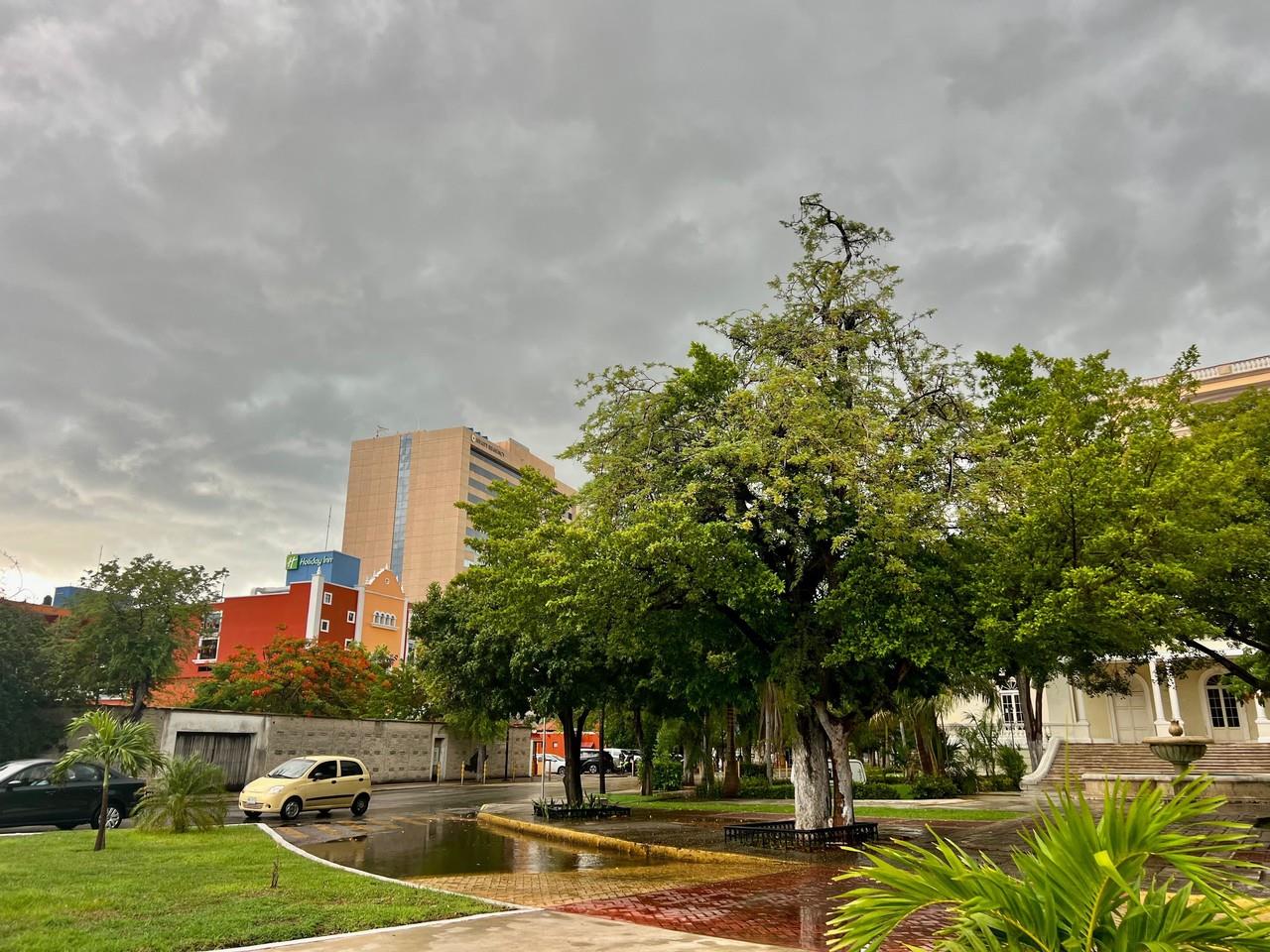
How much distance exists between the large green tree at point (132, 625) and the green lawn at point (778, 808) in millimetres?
19880

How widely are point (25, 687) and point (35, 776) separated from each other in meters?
18.3

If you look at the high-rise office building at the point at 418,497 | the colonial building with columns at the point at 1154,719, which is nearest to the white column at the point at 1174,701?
the colonial building with columns at the point at 1154,719

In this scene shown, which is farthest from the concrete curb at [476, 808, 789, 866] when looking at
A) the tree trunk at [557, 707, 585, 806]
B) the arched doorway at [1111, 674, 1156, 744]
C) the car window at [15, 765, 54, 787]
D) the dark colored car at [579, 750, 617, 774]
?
the arched doorway at [1111, 674, 1156, 744]

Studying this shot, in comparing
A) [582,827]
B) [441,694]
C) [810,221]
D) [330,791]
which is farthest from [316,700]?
[810,221]

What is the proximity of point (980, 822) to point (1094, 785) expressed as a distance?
25.4ft

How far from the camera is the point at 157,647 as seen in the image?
3428 centimetres

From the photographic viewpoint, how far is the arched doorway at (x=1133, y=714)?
34562 millimetres

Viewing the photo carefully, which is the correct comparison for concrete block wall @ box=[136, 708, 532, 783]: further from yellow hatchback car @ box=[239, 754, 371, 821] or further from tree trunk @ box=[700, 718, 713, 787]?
tree trunk @ box=[700, 718, 713, 787]

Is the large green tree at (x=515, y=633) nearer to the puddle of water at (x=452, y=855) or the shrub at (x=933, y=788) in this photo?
the puddle of water at (x=452, y=855)

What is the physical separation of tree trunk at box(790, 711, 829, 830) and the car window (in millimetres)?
14181

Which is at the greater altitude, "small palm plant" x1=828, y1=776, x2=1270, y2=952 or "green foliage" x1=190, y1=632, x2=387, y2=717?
"green foliage" x1=190, y1=632, x2=387, y2=717

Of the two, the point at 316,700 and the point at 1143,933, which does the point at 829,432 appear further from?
the point at 316,700

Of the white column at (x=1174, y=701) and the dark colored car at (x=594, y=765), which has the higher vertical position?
the white column at (x=1174, y=701)

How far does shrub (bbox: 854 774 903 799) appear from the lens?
26.4 m
